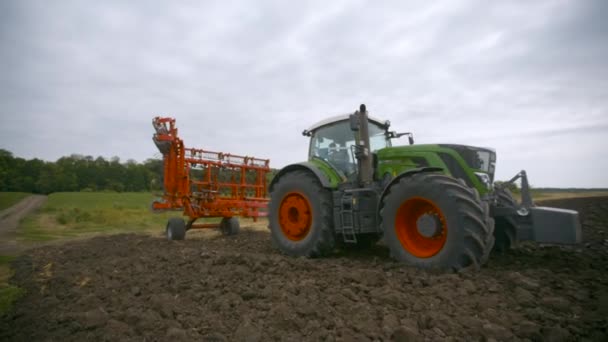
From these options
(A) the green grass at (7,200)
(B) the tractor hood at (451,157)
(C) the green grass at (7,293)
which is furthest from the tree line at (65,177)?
A: (B) the tractor hood at (451,157)

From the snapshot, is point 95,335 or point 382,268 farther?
point 382,268

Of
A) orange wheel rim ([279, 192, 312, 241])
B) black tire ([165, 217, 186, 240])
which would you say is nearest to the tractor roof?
orange wheel rim ([279, 192, 312, 241])

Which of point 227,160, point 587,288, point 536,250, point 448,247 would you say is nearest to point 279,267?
point 448,247

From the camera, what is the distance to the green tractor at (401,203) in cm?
368

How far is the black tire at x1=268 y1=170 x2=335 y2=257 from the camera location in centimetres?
510

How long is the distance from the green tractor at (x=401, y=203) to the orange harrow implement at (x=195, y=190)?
2995 mm

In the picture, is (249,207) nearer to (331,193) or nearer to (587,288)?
(331,193)

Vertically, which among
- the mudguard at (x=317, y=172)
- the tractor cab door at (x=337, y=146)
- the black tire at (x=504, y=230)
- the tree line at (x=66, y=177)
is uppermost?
the tree line at (x=66, y=177)

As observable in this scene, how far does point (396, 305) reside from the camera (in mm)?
2811

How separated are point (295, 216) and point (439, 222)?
238 centimetres

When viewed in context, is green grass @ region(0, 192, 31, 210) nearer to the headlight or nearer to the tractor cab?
the tractor cab

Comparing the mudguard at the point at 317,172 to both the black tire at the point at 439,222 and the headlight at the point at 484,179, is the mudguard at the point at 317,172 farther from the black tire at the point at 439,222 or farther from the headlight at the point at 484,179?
the headlight at the point at 484,179

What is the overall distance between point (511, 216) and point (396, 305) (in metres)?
2.21

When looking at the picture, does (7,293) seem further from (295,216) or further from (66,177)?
(66,177)
